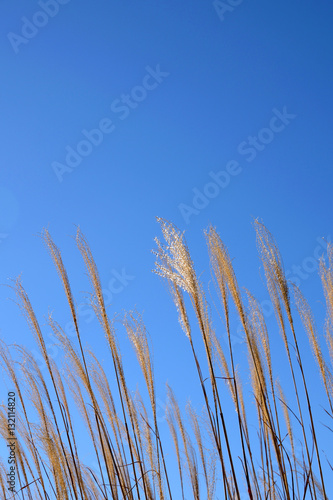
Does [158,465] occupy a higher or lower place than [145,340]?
lower

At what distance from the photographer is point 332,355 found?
144 inches

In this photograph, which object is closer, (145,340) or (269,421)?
(269,421)

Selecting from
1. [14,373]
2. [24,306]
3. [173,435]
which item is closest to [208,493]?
[173,435]

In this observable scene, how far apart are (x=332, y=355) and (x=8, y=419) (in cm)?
237

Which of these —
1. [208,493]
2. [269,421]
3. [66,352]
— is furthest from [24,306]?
[208,493]

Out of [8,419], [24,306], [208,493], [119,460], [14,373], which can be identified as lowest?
[208,493]

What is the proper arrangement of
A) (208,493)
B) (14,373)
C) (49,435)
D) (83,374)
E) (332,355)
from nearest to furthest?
(83,374), (49,435), (14,373), (332,355), (208,493)

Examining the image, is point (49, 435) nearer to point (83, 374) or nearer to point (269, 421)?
point (83, 374)

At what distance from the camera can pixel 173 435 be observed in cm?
436

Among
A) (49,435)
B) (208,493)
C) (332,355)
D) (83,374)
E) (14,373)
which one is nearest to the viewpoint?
(83,374)

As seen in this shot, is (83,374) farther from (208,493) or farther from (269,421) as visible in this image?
(208,493)

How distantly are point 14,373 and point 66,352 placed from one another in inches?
24.2

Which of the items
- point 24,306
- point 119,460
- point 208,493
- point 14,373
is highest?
point 24,306

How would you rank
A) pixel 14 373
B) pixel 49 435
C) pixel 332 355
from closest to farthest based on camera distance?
1. pixel 49 435
2. pixel 14 373
3. pixel 332 355
